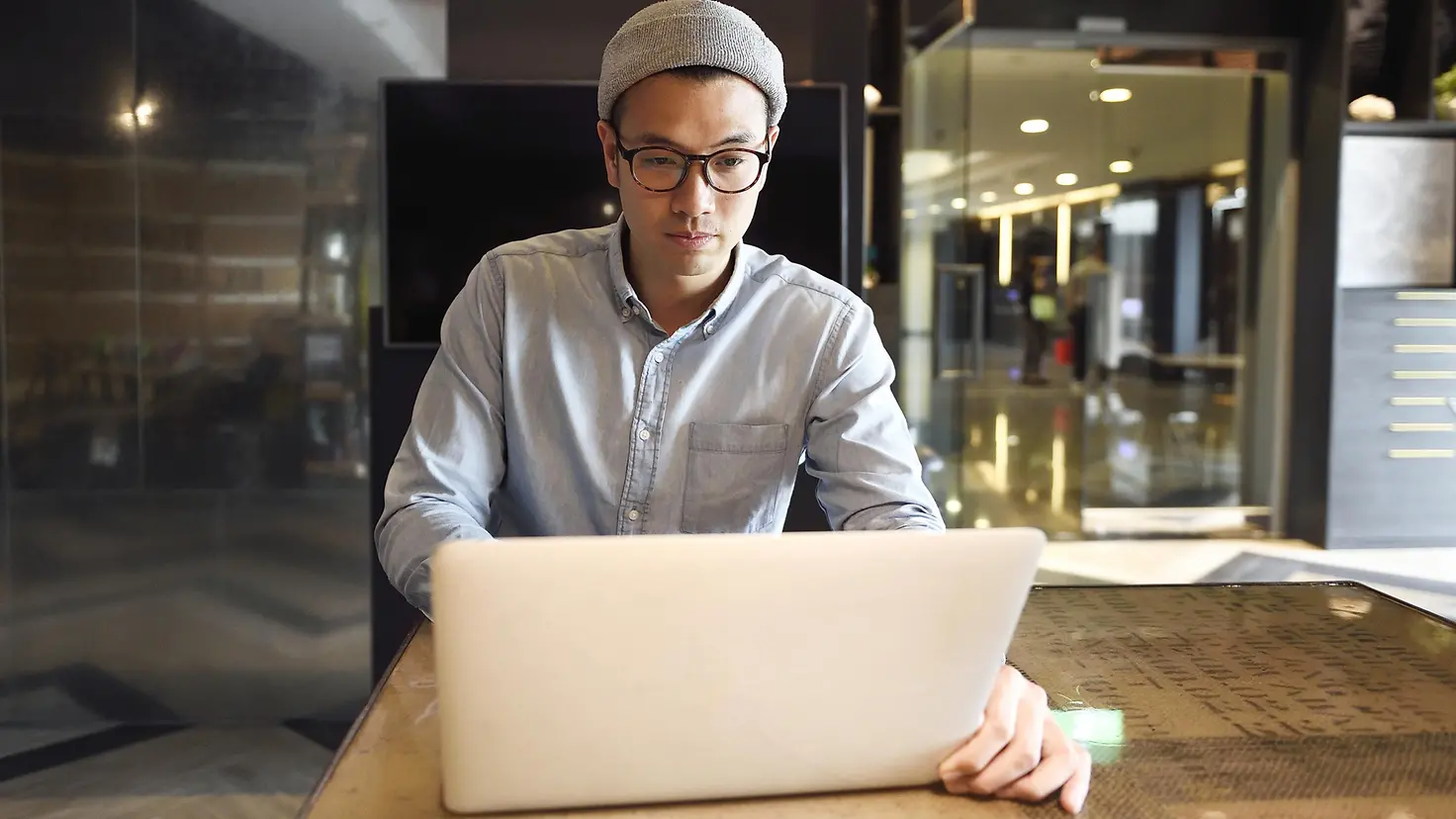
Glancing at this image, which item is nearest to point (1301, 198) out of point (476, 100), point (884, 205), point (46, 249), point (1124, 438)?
point (1124, 438)

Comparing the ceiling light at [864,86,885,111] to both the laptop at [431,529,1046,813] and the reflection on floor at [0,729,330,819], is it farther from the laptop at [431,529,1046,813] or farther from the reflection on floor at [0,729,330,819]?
the laptop at [431,529,1046,813]

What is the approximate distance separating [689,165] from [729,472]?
0.41 meters

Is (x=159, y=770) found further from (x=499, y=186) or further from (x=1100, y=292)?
(x=1100, y=292)

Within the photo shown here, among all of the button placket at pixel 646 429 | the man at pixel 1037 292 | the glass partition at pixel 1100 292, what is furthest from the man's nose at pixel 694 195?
the man at pixel 1037 292

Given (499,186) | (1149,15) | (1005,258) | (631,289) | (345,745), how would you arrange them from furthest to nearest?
(1005,258) → (1149,15) → (499,186) → (631,289) → (345,745)

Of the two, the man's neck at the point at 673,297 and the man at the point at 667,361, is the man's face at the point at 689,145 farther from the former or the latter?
the man's neck at the point at 673,297

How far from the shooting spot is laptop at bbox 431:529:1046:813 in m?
0.70

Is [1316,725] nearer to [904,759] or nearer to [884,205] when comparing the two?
[904,759]

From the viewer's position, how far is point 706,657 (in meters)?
0.73

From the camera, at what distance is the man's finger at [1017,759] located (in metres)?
0.81

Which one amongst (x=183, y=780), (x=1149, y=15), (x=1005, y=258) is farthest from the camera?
(x=1005, y=258)

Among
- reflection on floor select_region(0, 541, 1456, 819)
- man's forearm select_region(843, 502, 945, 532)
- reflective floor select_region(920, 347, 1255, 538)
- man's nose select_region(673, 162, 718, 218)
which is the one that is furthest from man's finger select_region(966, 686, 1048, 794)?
reflective floor select_region(920, 347, 1255, 538)

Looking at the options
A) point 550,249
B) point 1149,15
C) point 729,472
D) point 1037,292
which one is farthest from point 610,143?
point 1037,292

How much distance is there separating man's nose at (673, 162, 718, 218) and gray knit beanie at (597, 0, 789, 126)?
125mm
